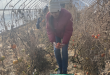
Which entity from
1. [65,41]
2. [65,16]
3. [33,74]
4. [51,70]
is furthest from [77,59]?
[65,16]

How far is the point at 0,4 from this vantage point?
393 centimetres

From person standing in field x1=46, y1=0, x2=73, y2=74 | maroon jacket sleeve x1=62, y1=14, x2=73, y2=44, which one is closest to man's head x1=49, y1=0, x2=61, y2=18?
person standing in field x1=46, y1=0, x2=73, y2=74

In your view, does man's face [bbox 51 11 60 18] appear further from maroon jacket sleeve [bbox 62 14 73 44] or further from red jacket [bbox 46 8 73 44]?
maroon jacket sleeve [bbox 62 14 73 44]

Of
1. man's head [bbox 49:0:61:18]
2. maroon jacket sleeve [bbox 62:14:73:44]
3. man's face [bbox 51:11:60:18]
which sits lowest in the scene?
maroon jacket sleeve [bbox 62:14:73:44]

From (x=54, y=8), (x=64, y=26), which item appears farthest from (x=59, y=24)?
(x=54, y=8)

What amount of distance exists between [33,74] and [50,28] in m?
0.86

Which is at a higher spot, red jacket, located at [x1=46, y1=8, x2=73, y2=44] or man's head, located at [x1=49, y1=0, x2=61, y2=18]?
man's head, located at [x1=49, y1=0, x2=61, y2=18]

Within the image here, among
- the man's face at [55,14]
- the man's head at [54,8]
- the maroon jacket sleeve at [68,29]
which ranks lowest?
the maroon jacket sleeve at [68,29]

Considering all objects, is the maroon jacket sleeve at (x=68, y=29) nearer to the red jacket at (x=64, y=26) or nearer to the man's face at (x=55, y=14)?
the red jacket at (x=64, y=26)

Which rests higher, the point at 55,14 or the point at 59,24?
the point at 55,14

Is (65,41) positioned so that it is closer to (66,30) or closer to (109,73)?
(66,30)

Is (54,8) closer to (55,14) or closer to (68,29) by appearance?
(55,14)


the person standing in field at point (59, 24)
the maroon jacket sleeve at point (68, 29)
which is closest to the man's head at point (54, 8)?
the person standing in field at point (59, 24)

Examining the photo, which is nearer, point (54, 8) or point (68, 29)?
point (54, 8)
